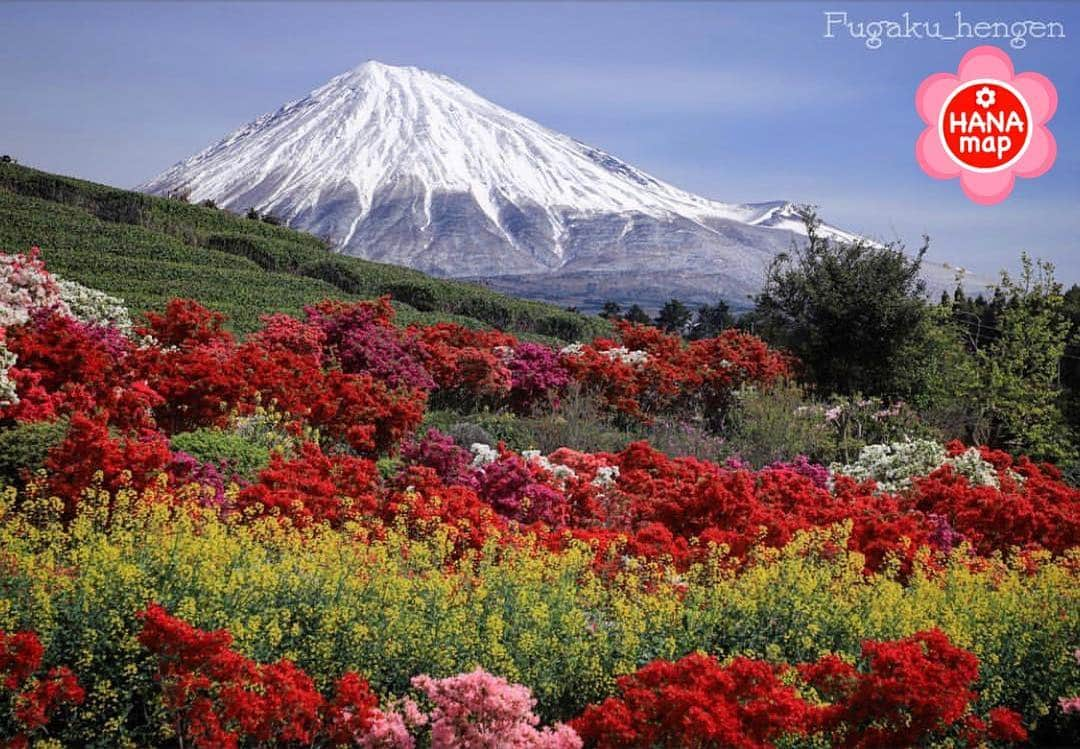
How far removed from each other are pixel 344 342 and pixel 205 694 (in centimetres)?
900

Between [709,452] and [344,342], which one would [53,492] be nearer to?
[344,342]

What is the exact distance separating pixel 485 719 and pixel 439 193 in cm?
18723

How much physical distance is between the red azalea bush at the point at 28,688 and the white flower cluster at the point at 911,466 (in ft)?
26.0

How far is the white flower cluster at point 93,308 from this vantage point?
11.6 meters

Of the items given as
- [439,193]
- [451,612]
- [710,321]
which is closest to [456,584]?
[451,612]

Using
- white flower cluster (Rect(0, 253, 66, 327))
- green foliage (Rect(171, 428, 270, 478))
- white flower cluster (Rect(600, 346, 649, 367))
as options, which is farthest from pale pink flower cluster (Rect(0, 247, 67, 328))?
white flower cluster (Rect(600, 346, 649, 367))

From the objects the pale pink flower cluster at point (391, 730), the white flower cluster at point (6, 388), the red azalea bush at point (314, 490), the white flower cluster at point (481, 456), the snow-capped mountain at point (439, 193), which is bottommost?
the pale pink flower cluster at point (391, 730)

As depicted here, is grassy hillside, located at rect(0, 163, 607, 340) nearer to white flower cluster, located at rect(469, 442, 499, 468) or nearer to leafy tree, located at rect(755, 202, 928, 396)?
leafy tree, located at rect(755, 202, 928, 396)

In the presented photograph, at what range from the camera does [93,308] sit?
39.1ft

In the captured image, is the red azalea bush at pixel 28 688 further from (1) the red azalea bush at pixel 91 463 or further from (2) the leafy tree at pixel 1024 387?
(2) the leafy tree at pixel 1024 387

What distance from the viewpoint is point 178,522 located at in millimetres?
5289

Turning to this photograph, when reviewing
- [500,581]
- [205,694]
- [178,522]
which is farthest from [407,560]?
[205,694]

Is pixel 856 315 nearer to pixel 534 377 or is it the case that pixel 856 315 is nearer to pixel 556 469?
pixel 534 377

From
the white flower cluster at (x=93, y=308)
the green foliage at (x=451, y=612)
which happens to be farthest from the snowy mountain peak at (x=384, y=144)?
the green foliage at (x=451, y=612)
